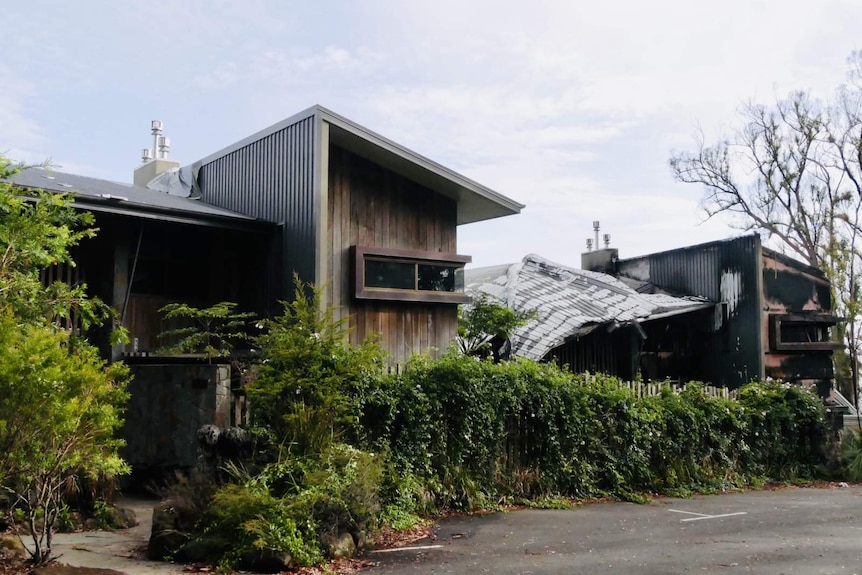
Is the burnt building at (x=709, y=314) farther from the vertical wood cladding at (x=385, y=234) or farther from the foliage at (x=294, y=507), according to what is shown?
the foliage at (x=294, y=507)

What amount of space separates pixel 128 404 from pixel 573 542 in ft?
21.2

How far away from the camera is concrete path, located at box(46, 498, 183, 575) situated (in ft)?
23.5

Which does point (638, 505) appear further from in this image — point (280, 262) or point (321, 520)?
point (280, 262)

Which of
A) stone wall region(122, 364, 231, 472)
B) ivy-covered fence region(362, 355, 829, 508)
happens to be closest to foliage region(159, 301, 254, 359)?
stone wall region(122, 364, 231, 472)

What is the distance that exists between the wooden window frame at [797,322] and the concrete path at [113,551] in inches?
594

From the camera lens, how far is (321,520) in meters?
7.86

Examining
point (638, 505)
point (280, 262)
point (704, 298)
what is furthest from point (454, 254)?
point (704, 298)

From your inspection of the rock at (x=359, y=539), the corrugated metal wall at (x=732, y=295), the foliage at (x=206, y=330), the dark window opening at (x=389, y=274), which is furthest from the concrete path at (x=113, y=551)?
Result: the corrugated metal wall at (x=732, y=295)

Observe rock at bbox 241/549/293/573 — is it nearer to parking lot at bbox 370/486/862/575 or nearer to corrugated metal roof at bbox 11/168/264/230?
parking lot at bbox 370/486/862/575

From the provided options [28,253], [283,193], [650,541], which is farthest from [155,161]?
[650,541]

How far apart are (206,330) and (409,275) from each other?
3.54 metres

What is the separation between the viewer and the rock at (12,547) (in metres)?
7.09

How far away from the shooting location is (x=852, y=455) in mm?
15422

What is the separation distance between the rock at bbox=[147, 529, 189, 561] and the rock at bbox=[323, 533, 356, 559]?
1.34 meters
